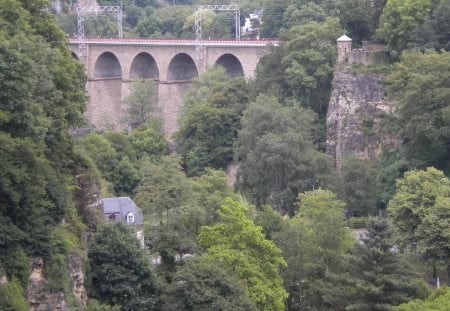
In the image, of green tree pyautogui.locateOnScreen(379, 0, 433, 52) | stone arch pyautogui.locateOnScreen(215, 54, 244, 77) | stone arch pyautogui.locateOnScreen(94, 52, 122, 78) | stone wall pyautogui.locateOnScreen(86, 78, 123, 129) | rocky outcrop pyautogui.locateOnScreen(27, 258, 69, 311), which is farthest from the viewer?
stone wall pyautogui.locateOnScreen(86, 78, 123, 129)

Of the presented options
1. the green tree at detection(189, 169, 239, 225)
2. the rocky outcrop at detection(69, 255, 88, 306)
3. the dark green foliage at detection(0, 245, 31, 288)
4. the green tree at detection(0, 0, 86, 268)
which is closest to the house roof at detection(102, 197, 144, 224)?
the green tree at detection(189, 169, 239, 225)

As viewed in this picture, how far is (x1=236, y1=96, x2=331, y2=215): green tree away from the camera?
169 ft

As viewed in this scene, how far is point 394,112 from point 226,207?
23.4 meters

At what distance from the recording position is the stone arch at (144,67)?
279 ft

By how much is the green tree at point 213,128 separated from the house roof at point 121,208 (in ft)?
47.3

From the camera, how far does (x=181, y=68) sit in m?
84.0

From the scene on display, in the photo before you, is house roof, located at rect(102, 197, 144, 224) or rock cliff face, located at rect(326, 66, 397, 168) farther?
rock cliff face, located at rect(326, 66, 397, 168)

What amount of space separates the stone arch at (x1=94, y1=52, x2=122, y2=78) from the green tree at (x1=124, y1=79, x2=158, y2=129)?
6.82 m

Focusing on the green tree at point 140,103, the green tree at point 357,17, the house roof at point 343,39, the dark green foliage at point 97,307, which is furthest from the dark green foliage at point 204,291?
the green tree at point 140,103

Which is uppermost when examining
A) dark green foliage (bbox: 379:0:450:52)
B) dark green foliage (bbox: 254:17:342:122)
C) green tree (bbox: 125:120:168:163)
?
dark green foliage (bbox: 379:0:450:52)

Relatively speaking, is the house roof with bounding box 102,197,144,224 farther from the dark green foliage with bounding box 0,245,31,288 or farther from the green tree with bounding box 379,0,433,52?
the dark green foliage with bounding box 0,245,31,288

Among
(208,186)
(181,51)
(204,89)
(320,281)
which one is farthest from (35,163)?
(181,51)

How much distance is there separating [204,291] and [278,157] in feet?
71.0

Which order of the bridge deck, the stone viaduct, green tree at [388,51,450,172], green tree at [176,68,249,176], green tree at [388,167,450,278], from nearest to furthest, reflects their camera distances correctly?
green tree at [388,167,450,278] → green tree at [388,51,450,172] → green tree at [176,68,249,176] → the bridge deck → the stone viaduct
